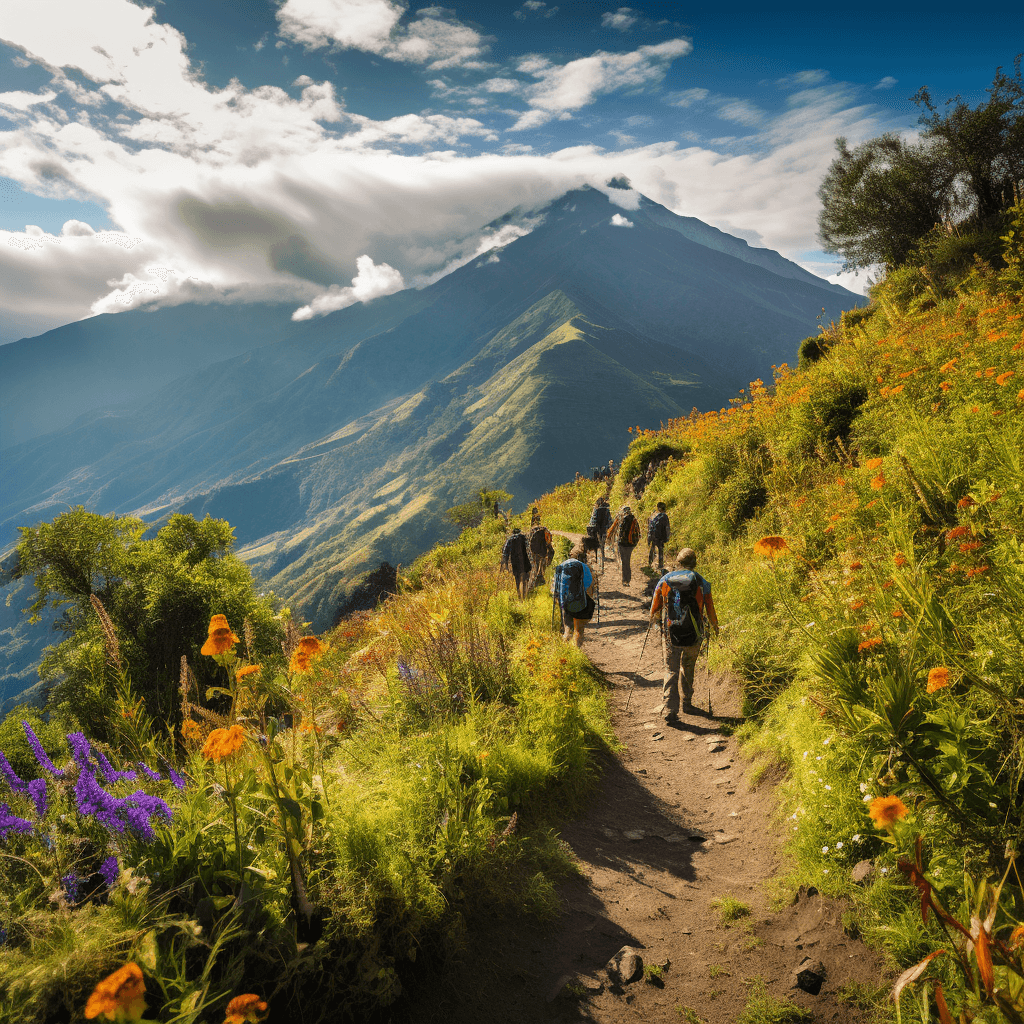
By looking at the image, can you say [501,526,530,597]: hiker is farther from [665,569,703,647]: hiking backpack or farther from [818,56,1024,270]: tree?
[818,56,1024,270]: tree

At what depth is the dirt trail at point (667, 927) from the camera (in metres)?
3.07

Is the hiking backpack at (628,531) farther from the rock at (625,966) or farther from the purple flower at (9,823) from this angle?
the purple flower at (9,823)

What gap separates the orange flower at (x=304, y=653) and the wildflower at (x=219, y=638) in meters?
0.61

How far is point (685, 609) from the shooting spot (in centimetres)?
698

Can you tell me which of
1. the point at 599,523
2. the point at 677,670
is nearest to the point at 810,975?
the point at 677,670

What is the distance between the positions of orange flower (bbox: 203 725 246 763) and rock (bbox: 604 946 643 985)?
280 cm

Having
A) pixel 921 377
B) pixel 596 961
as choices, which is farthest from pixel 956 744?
pixel 921 377

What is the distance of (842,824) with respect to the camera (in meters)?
3.63

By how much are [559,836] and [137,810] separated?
3498 millimetres

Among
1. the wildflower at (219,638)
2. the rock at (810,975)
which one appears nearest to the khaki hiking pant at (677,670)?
the rock at (810,975)

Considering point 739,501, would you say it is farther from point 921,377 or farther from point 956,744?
point 956,744

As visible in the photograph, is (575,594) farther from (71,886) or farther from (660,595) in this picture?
(71,886)

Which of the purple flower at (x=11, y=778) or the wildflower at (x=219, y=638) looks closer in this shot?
the wildflower at (x=219, y=638)

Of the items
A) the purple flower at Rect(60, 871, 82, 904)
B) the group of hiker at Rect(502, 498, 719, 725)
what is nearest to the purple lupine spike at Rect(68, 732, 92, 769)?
the purple flower at Rect(60, 871, 82, 904)
